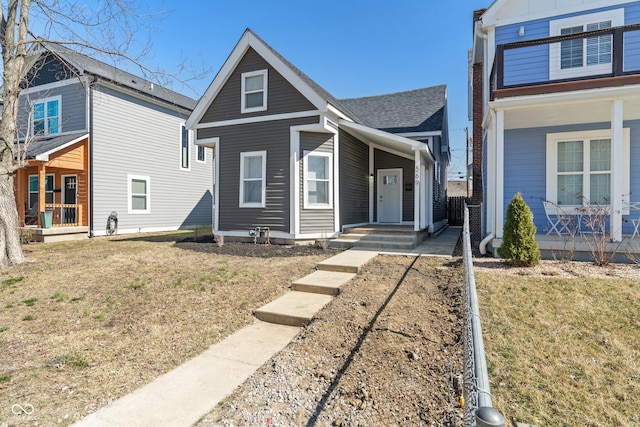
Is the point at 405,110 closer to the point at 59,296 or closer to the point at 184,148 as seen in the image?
the point at 184,148

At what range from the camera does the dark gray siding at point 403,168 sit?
13.2 meters

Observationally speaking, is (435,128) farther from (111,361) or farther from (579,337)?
(111,361)

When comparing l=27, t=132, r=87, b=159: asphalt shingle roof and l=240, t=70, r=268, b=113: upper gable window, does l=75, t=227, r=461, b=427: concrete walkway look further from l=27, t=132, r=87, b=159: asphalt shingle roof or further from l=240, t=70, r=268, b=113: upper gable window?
l=27, t=132, r=87, b=159: asphalt shingle roof

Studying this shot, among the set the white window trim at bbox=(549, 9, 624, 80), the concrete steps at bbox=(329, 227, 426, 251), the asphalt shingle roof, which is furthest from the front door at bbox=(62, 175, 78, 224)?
the white window trim at bbox=(549, 9, 624, 80)

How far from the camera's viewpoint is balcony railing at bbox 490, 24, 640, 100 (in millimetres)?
6883

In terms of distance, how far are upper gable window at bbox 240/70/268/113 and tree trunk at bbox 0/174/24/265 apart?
6.32 m

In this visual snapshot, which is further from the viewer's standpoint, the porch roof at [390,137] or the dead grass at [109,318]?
the porch roof at [390,137]

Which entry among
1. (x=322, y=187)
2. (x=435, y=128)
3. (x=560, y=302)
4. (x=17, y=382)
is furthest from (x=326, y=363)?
(x=435, y=128)

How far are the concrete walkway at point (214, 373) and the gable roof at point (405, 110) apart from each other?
34.1ft

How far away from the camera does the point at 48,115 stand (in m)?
14.9

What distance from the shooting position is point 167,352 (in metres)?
3.59

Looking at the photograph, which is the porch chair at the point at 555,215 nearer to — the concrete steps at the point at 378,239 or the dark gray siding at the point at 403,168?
the concrete steps at the point at 378,239

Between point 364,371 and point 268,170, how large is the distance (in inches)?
315

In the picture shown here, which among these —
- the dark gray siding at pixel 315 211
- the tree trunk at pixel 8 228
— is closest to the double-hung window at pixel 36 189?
the tree trunk at pixel 8 228
